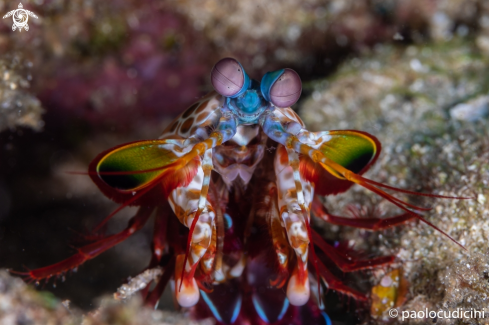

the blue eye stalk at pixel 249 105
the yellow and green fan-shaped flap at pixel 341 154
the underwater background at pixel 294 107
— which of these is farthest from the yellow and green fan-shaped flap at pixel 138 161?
the underwater background at pixel 294 107

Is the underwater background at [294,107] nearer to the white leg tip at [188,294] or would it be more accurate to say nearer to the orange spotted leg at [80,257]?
the orange spotted leg at [80,257]

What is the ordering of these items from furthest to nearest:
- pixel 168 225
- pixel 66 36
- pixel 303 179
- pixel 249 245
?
pixel 66 36, pixel 168 225, pixel 249 245, pixel 303 179

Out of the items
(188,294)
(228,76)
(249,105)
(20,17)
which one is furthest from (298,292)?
(20,17)

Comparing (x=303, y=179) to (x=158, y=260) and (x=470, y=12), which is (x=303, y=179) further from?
(x=470, y=12)

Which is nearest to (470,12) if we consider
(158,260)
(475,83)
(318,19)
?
(475,83)

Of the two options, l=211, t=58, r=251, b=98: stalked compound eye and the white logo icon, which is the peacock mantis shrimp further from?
the white logo icon

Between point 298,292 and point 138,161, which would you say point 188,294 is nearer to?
point 298,292

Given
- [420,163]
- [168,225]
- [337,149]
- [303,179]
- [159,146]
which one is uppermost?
[159,146]
